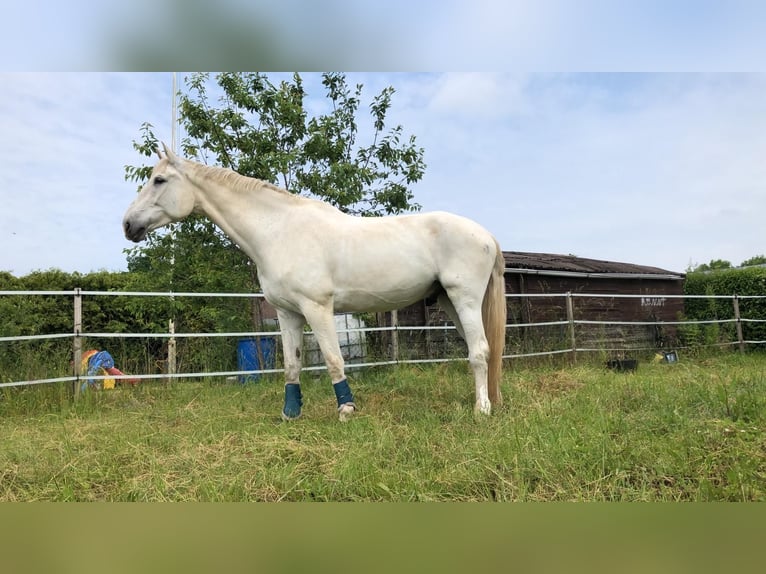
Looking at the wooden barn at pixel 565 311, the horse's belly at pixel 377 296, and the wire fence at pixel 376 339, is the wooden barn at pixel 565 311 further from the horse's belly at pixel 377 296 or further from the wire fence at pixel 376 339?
the horse's belly at pixel 377 296

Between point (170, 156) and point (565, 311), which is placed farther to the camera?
point (565, 311)

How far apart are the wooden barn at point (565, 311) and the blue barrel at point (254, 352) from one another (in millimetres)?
2000

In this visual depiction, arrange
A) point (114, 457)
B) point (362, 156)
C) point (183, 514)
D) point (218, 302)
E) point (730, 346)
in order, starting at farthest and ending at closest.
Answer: point (730, 346), point (362, 156), point (218, 302), point (114, 457), point (183, 514)

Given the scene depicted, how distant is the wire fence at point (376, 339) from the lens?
523cm

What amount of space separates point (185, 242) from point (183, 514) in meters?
6.57

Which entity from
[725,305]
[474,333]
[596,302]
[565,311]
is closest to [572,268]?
[596,302]

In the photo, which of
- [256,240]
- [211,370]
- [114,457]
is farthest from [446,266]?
[211,370]

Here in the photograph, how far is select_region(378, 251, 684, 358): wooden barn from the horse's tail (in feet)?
11.7

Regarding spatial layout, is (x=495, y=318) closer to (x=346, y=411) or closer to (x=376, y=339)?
(x=346, y=411)

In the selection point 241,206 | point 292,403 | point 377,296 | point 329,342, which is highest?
point 241,206

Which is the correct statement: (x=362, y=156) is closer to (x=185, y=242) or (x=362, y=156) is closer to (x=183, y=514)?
(x=185, y=242)

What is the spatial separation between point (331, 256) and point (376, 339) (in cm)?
405

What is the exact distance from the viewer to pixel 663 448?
2.22 meters

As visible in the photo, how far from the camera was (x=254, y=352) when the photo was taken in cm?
690
